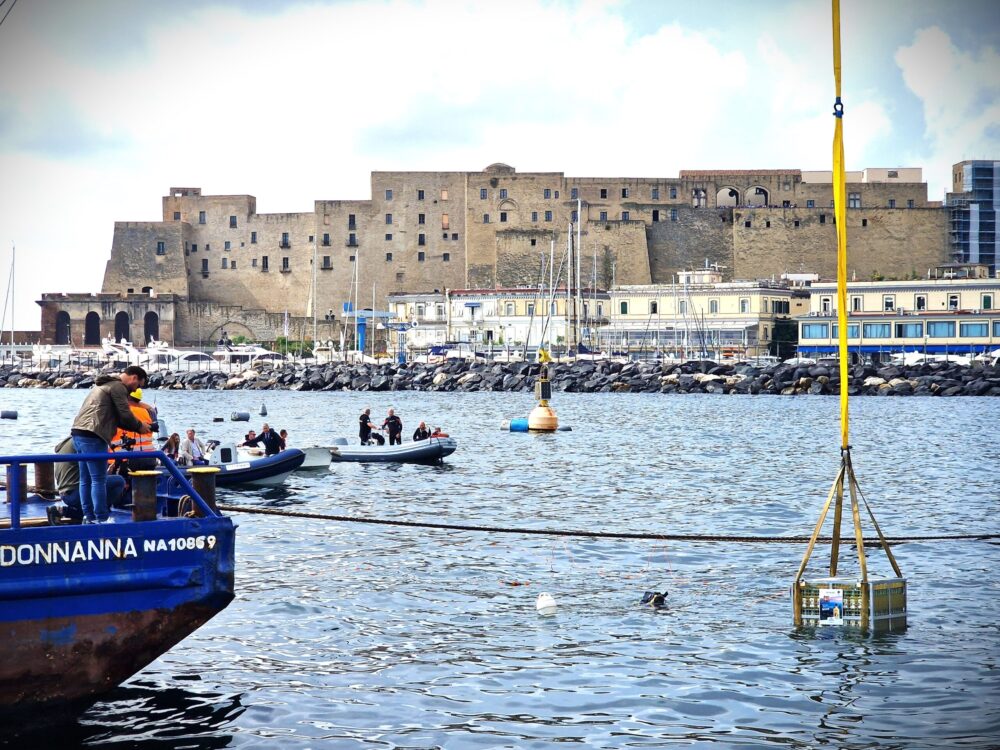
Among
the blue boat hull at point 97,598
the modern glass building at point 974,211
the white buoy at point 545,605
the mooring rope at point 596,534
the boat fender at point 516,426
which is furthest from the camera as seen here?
the modern glass building at point 974,211

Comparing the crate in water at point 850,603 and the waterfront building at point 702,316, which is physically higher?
the waterfront building at point 702,316

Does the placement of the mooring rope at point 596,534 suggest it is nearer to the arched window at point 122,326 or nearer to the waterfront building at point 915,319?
the waterfront building at point 915,319

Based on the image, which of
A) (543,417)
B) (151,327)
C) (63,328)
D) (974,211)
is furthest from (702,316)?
(63,328)

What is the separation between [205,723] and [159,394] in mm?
73627

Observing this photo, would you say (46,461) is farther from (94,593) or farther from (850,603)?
(850,603)

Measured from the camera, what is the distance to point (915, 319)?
85.2 m

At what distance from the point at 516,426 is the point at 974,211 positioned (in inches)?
3146

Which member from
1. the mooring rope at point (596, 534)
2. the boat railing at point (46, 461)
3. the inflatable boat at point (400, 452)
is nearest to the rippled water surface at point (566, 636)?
the mooring rope at point (596, 534)

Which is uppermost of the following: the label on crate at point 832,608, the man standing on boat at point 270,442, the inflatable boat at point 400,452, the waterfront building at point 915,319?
the waterfront building at point 915,319

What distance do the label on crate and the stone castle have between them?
92.9 meters

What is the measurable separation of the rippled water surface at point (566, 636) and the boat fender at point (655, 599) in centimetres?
22

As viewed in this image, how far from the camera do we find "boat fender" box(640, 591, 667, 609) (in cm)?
1498

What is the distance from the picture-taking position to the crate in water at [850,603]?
535 inches

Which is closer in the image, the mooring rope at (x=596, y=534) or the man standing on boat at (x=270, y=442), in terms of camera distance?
the mooring rope at (x=596, y=534)
